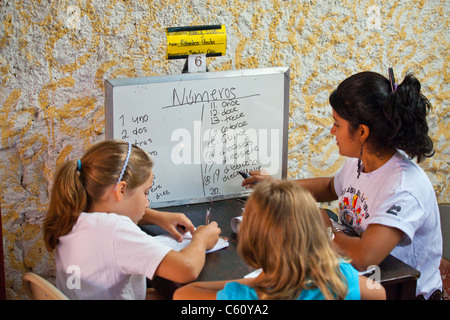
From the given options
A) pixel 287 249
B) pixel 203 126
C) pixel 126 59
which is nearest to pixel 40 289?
pixel 287 249

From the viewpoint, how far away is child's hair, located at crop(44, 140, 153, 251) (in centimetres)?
157

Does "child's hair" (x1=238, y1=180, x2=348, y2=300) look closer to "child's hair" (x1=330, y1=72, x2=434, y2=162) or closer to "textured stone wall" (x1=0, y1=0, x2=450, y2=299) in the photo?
"child's hair" (x1=330, y1=72, x2=434, y2=162)

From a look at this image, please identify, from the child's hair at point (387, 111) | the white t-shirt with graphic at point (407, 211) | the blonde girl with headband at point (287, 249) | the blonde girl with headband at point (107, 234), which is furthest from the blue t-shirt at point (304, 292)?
the child's hair at point (387, 111)

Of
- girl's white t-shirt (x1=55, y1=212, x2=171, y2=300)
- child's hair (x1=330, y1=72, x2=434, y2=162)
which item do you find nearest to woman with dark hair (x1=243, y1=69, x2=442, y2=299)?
child's hair (x1=330, y1=72, x2=434, y2=162)

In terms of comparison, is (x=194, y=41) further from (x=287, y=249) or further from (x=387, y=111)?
(x=287, y=249)

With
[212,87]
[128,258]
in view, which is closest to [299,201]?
[128,258]

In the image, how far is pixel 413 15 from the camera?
2.91m

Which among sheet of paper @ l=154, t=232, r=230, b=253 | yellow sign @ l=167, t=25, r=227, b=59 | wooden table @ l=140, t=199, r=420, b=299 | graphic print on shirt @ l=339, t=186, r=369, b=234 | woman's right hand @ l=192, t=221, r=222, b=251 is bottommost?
wooden table @ l=140, t=199, r=420, b=299

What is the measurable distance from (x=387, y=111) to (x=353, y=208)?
0.43 m

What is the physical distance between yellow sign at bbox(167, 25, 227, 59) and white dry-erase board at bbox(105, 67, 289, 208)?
10cm

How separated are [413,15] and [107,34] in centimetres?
176

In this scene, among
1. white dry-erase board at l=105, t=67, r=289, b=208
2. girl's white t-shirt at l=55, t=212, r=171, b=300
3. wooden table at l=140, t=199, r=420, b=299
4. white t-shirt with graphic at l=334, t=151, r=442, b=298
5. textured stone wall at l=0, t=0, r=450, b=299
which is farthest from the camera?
textured stone wall at l=0, t=0, r=450, b=299

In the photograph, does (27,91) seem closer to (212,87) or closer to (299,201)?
(212,87)

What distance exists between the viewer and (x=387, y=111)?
177 cm
